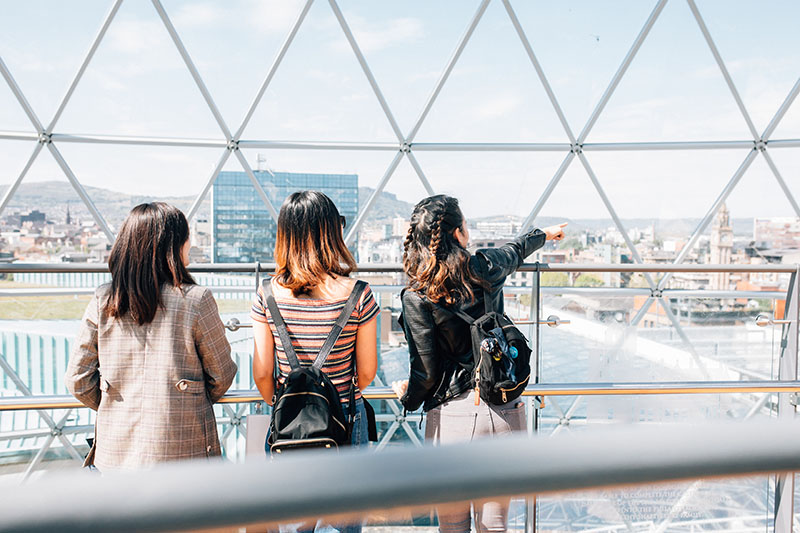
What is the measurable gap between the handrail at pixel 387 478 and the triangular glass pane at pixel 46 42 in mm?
7697

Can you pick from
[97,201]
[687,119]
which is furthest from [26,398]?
[687,119]

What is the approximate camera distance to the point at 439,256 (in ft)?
7.31

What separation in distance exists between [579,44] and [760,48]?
2564 millimetres

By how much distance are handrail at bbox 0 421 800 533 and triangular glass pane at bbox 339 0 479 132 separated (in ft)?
23.0

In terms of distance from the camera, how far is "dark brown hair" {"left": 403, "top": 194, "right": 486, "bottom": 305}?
2.19 m

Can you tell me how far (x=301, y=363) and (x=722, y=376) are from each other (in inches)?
144

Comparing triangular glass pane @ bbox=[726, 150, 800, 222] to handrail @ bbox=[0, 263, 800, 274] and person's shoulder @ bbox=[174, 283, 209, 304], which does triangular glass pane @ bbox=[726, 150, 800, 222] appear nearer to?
handrail @ bbox=[0, 263, 800, 274]

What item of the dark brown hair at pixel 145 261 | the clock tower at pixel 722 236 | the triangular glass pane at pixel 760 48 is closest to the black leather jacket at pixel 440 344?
the dark brown hair at pixel 145 261

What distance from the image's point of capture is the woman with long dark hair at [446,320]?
7.21ft

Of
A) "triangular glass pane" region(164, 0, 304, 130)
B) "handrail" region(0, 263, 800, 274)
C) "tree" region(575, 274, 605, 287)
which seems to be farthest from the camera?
"triangular glass pane" region(164, 0, 304, 130)

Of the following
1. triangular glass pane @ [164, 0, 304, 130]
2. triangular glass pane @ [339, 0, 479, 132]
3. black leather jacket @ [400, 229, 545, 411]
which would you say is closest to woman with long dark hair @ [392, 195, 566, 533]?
black leather jacket @ [400, 229, 545, 411]

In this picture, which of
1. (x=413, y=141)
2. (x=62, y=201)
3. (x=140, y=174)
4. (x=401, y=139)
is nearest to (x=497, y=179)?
(x=413, y=141)

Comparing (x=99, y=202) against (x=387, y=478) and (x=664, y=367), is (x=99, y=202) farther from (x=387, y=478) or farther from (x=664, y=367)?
(x=387, y=478)

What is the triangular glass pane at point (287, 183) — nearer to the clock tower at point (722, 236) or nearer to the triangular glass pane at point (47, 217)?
the triangular glass pane at point (47, 217)
